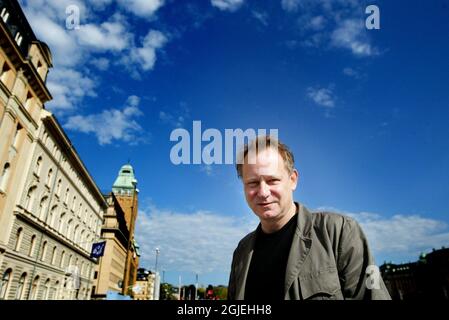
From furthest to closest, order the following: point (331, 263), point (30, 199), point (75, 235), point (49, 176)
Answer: point (75, 235), point (49, 176), point (30, 199), point (331, 263)

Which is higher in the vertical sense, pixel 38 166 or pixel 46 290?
pixel 38 166

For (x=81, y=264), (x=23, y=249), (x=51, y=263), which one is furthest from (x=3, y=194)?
(x=81, y=264)

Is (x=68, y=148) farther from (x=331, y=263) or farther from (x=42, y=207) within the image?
(x=331, y=263)

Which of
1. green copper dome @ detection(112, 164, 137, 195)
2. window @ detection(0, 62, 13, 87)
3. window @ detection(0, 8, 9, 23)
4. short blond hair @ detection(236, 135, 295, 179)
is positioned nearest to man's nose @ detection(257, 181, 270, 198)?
short blond hair @ detection(236, 135, 295, 179)

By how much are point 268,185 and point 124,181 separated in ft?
296

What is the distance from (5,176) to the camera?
76.9 feet

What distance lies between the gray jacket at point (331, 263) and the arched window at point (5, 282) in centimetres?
2840

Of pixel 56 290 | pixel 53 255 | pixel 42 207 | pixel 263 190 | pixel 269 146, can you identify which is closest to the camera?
pixel 263 190

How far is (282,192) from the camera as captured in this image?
189cm

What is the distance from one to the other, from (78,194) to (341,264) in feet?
142

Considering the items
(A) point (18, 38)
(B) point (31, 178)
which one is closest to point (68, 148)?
(B) point (31, 178)

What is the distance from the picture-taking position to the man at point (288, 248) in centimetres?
155
